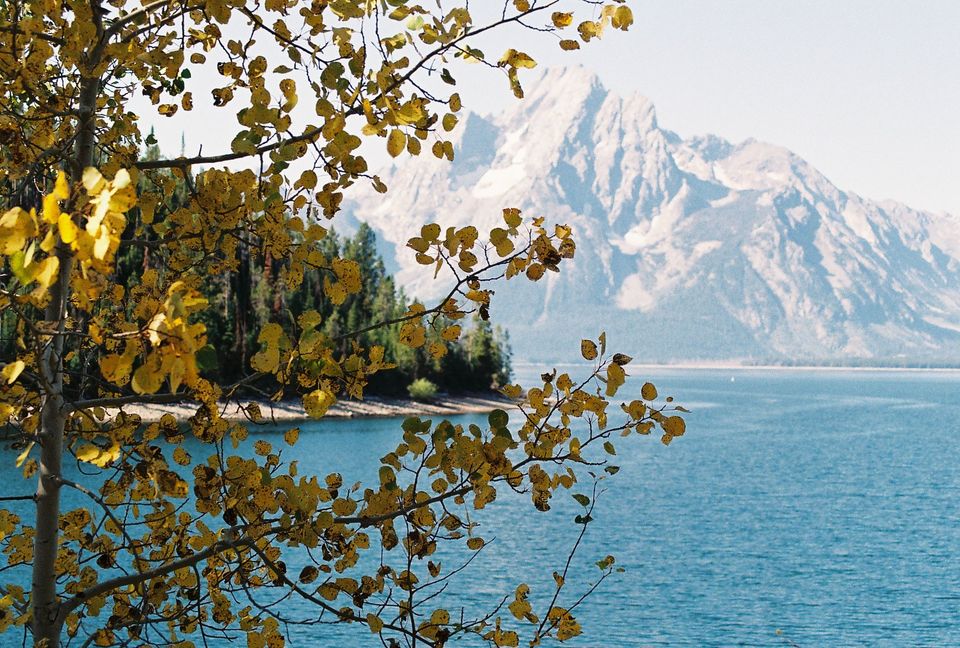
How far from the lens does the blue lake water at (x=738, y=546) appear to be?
2562cm

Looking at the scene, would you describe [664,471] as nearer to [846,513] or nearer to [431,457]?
[846,513]

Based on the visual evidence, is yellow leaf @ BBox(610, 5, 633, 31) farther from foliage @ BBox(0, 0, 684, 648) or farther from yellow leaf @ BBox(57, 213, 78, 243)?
yellow leaf @ BBox(57, 213, 78, 243)

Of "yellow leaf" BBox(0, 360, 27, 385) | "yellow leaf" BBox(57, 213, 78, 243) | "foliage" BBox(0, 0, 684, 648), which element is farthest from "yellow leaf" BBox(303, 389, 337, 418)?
"yellow leaf" BBox(57, 213, 78, 243)

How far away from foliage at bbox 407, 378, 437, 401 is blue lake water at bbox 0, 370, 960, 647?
11.6m

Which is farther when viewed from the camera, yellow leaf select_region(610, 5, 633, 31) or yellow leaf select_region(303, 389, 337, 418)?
yellow leaf select_region(610, 5, 633, 31)

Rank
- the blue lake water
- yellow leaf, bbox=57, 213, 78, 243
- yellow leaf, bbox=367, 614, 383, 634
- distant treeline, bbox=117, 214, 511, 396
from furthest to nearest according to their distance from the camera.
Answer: distant treeline, bbox=117, 214, 511, 396
the blue lake water
yellow leaf, bbox=367, 614, 383, 634
yellow leaf, bbox=57, 213, 78, 243

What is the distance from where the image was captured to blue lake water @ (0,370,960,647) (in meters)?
25.6

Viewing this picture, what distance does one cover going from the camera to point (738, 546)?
3638cm

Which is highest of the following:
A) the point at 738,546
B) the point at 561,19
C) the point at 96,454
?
the point at 561,19

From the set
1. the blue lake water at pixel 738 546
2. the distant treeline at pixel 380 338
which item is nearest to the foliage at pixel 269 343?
the blue lake water at pixel 738 546

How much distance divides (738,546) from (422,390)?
169 feet

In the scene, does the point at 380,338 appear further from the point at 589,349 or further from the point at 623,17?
the point at 623,17

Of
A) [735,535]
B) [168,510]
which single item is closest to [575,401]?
[168,510]

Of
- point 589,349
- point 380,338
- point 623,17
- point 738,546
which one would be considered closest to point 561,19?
point 623,17
